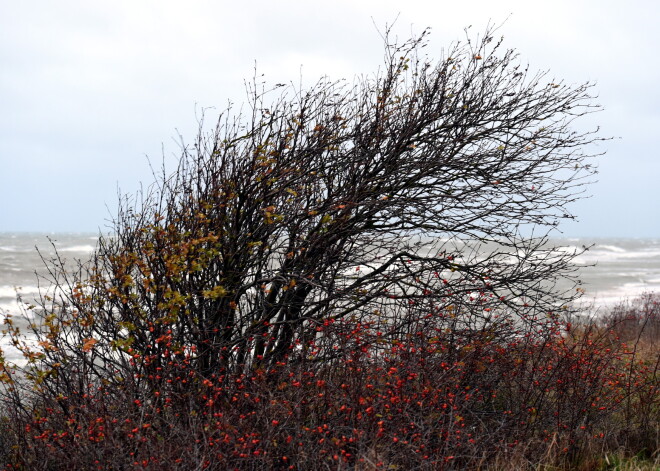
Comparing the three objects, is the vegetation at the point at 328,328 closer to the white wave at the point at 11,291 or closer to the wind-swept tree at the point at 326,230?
the wind-swept tree at the point at 326,230

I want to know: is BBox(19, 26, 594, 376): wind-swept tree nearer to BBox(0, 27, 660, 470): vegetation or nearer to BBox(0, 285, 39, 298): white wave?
BBox(0, 27, 660, 470): vegetation

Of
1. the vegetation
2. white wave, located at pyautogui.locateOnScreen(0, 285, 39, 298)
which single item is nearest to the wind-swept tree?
the vegetation

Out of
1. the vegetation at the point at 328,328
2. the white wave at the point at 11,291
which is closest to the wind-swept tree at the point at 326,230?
the vegetation at the point at 328,328

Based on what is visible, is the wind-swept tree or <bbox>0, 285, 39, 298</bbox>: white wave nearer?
the wind-swept tree

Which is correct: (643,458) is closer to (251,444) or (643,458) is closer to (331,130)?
(251,444)

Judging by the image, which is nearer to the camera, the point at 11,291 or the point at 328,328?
the point at 328,328

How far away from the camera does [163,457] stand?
476 cm

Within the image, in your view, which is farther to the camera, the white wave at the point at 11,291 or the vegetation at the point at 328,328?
the white wave at the point at 11,291

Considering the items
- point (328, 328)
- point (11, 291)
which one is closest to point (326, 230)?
point (328, 328)

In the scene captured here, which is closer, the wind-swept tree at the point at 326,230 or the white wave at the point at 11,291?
the wind-swept tree at the point at 326,230

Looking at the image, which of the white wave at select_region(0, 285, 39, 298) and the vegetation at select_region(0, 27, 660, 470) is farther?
the white wave at select_region(0, 285, 39, 298)

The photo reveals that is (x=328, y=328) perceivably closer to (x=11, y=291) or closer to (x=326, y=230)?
(x=326, y=230)

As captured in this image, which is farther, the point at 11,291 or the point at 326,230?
the point at 11,291

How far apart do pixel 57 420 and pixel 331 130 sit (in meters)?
4.43
